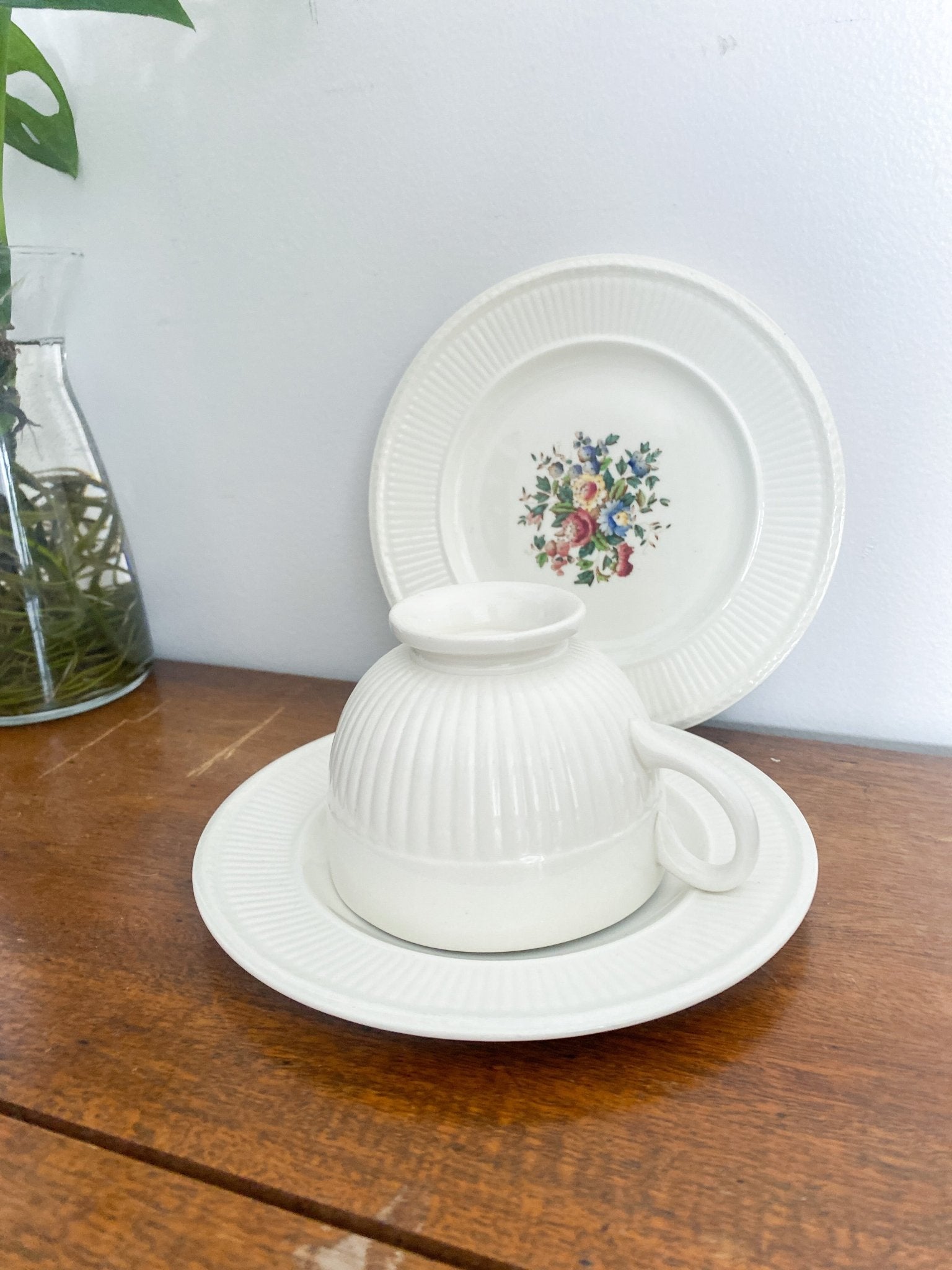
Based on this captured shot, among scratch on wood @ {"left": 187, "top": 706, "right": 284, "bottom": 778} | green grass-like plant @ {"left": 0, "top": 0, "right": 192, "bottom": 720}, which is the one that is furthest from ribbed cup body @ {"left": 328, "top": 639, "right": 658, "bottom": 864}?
green grass-like plant @ {"left": 0, "top": 0, "right": 192, "bottom": 720}

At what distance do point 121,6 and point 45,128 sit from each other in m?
0.22

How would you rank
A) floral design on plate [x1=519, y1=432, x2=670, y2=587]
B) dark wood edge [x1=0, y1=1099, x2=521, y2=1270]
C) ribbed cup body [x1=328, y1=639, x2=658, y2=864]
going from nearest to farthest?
1. dark wood edge [x1=0, y1=1099, x2=521, y2=1270]
2. ribbed cup body [x1=328, y1=639, x2=658, y2=864]
3. floral design on plate [x1=519, y1=432, x2=670, y2=587]

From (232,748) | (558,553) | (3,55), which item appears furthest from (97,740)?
(3,55)

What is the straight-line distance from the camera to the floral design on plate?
680 millimetres

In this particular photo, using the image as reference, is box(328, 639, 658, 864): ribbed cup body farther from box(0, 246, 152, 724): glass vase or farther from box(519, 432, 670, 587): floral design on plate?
box(0, 246, 152, 724): glass vase

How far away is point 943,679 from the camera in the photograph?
67 centimetres

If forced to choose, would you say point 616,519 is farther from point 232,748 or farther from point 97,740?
point 97,740

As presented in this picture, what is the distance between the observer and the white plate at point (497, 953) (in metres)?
0.38

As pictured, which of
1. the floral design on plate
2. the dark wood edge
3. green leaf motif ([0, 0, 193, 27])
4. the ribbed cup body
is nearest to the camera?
the dark wood edge

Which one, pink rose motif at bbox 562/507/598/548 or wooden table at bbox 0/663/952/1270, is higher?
pink rose motif at bbox 562/507/598/548

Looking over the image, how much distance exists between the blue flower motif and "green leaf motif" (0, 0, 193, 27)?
46cm

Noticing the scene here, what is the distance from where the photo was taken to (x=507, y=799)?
42cm

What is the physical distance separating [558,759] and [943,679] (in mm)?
404

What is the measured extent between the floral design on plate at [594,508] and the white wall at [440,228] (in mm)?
146
